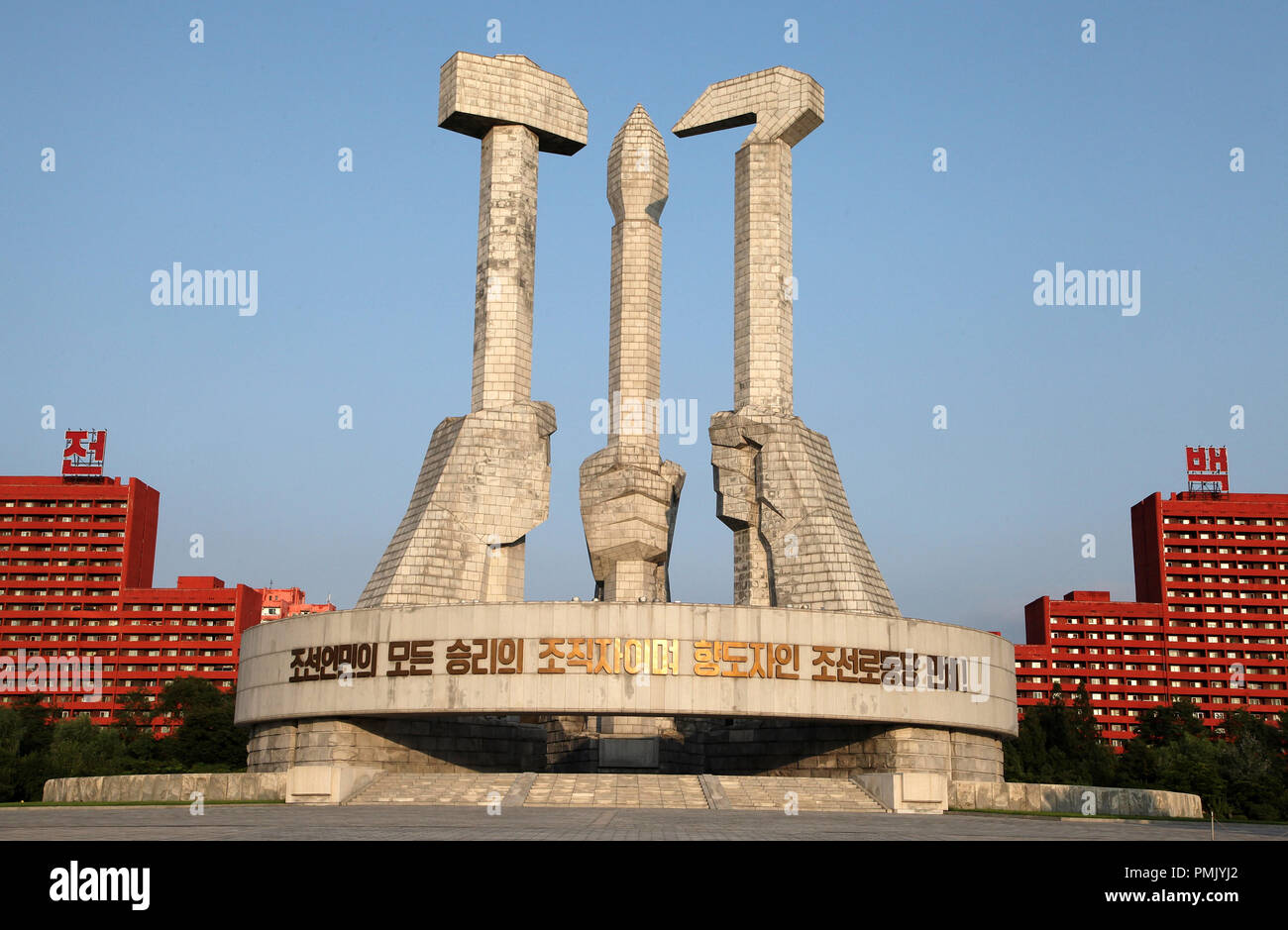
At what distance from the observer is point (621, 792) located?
3394cm

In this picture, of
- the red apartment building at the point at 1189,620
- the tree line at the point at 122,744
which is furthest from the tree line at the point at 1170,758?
the tree line at the point at 122,744

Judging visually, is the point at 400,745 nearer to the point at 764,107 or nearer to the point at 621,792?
the point at 621,792

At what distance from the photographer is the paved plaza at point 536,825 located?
1983cm

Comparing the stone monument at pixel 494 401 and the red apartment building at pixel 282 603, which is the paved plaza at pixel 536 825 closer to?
the stone monument at pixel 494 401

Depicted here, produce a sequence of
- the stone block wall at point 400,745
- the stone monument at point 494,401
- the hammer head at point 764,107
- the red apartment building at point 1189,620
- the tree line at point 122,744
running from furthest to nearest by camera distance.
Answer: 1. the red apartment building at point 1189,620
2. the tree line at point 122,744
3. the hammer head at point 764,107
4. the stone monument at point 494,401
5. the stone block wall at point 400,745

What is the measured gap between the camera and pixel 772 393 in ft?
164

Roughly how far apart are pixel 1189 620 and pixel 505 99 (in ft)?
292

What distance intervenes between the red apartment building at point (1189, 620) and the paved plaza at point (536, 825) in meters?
89.2

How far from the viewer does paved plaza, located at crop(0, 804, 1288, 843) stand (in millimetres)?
19828

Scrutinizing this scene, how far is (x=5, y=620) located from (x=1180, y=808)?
103 m

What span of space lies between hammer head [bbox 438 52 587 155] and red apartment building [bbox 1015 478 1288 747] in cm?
7835

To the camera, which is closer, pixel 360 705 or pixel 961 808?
pixel 961 808
